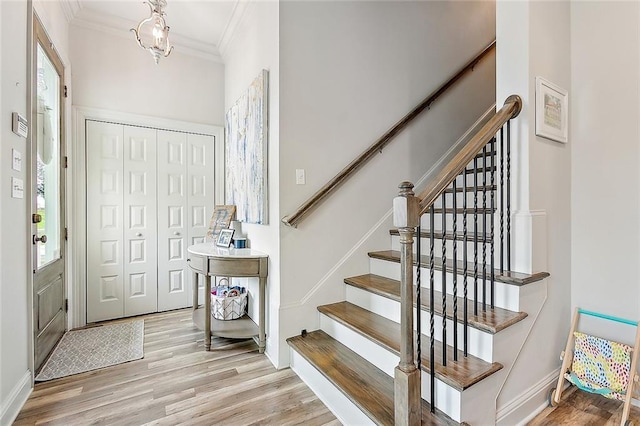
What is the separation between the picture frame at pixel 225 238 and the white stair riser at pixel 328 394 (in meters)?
→ 1.14

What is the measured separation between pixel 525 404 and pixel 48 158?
148 inches

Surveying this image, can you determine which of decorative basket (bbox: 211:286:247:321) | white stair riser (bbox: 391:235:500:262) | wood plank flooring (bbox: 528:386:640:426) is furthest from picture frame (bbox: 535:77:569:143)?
decorative basket (bbox: 211:286:247:321)

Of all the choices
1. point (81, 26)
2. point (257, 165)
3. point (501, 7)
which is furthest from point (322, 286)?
point (81, 26)

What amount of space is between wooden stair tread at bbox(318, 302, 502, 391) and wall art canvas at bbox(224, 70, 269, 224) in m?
0.92

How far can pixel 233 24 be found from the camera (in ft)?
10.1

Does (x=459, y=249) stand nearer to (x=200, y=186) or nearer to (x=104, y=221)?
(x=200, y=186)

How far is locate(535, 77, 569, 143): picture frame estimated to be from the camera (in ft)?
5.71

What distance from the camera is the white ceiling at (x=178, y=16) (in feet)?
9.36

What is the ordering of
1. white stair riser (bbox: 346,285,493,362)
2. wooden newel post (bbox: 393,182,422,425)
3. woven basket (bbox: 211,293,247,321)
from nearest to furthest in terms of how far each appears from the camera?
wooden newel post (bbox: 393,182,422,425)
white stair riser (bbox: 346,285,493,362)
woven basket (bbox: 211,293,247,321)

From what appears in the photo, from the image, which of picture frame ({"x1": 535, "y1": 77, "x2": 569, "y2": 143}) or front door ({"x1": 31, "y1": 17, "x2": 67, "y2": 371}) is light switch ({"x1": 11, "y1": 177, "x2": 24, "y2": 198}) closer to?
front door ({"x1": 31, "y1": 17, "x2": 67, "y2": 371})

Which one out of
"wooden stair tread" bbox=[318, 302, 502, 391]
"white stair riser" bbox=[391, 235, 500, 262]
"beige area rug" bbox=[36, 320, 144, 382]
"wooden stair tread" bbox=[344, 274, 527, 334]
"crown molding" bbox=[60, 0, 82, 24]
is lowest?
"beige area rug" bbox=[36, 320, 144, 382]

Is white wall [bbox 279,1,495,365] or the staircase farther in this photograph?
white wall [bbox 279,1,495,365]

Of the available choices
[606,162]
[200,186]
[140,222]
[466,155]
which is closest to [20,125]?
[140,222]

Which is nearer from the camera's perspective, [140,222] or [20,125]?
[20,125]
